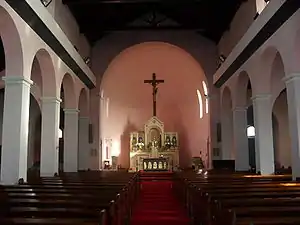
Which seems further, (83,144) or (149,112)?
(149,112)

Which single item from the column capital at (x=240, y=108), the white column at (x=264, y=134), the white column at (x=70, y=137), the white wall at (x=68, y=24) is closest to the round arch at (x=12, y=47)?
the white wall at (x=68, y=24)

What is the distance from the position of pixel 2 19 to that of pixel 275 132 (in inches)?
565

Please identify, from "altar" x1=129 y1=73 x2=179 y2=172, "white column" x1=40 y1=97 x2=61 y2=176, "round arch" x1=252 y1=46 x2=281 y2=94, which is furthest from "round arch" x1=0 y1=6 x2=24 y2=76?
"altar" x1=129 y1=73 x2=179 y2=172

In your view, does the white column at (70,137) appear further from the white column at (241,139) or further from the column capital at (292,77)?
the column capital at (292,77)

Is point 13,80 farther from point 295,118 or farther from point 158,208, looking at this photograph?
point 295,118

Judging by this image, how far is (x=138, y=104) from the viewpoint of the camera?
69.4ft

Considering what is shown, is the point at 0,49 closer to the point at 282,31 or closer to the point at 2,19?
the point at 2,19

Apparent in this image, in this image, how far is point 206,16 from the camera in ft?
47.6

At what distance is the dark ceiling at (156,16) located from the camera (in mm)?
13391

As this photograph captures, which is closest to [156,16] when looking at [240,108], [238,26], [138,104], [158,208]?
[238,26]

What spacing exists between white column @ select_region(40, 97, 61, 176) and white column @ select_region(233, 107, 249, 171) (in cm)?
584

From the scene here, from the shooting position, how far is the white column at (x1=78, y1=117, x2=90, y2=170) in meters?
15.0

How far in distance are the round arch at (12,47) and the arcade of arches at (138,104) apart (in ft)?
0.06

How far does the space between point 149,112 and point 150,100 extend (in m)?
0.66
